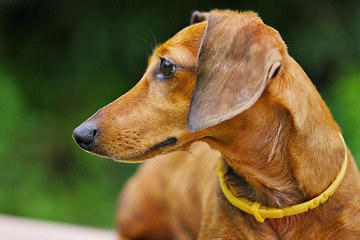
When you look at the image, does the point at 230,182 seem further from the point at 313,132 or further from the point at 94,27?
the point at 94,27

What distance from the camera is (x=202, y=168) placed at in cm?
265

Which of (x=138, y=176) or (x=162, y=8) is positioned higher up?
(x=162, y=8)

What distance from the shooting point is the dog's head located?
1595 mm

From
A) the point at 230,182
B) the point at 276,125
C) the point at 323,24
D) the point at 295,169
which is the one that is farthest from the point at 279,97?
the point at 323,24

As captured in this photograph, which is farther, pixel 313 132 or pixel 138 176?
pixel 138 176

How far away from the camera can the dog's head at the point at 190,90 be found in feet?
5.23

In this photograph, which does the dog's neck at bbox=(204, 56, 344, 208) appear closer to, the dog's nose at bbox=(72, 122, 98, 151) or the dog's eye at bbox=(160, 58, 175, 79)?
the dog's eye at bbox=(160, 58, 175, 79)

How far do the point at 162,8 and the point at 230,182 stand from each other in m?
3.18

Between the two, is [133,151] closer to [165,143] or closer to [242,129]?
[165,143]

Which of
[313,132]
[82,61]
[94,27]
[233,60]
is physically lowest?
[82,61]

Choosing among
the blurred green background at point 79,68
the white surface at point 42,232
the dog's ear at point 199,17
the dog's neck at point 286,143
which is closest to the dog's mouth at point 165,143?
the dog's neck at point 286,143

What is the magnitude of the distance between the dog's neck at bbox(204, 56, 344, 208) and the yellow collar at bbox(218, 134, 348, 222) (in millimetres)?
21

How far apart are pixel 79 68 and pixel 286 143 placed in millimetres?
3713

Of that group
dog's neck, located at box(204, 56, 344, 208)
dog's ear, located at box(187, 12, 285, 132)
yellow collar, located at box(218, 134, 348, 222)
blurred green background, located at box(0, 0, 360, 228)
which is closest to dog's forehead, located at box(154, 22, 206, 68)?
dog's ear, located at box(187, 12, 285, 132)
